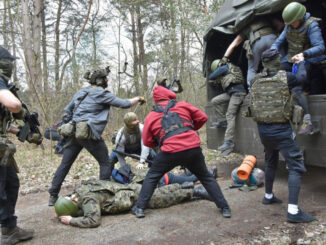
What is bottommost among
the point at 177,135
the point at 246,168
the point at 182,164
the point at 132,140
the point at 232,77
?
the point at 246,168

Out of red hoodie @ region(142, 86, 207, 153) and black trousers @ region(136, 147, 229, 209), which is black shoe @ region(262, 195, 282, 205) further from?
red hoodie @ region(142, 86, 207, 153)

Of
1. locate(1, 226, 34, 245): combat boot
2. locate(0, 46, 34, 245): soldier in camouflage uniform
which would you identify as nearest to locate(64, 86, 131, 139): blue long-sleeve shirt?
locate(0, 46, 34, 245): soldier in camouflage uniform

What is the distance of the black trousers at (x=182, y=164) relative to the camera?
3.26 metres

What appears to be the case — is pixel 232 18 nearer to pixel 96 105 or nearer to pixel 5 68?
pixel 96 105

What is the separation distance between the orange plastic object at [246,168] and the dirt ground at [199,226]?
0.31 meters

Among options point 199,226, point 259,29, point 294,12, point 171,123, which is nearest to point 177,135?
point 171,123

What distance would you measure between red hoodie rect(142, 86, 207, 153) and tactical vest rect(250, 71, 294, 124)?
651 millimetres

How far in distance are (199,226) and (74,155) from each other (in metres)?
2.03

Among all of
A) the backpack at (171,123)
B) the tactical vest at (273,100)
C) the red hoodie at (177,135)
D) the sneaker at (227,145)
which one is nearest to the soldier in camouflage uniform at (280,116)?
the tactical vest at (273,100)

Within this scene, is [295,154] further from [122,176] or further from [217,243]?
[122,176]

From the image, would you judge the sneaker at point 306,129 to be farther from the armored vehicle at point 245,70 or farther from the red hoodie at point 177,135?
the red hoodie at point 177,135

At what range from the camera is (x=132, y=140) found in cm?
482

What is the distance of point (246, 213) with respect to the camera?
3.43 m

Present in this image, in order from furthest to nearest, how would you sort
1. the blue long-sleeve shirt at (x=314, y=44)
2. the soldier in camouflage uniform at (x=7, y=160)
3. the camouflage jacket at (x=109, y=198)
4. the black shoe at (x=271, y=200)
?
the black shoe at (x=271, y=200)
the blue long-sleeve shirt at (x=314, y=44)
the camouflage jacket at (x=109, y=198)
the soldier in camouflage uniform at (x=7, y=160)
